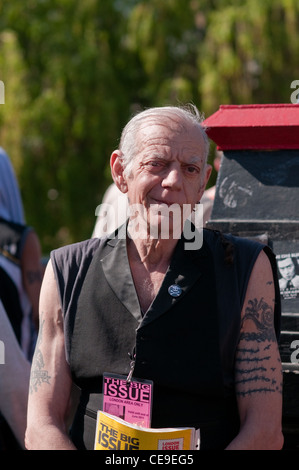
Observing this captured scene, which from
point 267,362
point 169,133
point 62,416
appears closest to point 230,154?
point 169,133

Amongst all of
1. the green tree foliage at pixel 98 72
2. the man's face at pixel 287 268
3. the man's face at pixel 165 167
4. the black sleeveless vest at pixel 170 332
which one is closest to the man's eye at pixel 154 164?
the man's face at pixel 165 167

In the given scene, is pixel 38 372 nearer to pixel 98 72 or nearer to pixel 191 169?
pixel 191 169

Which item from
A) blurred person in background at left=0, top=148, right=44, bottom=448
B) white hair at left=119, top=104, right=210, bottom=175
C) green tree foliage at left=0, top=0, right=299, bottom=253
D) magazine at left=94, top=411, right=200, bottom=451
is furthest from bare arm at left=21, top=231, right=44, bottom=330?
green tree foliage at left=0, top=0, right=299, bottom=253

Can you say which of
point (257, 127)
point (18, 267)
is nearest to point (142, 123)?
point (257, 127)

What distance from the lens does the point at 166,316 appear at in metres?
2.20

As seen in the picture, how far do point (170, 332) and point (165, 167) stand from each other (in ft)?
1.70

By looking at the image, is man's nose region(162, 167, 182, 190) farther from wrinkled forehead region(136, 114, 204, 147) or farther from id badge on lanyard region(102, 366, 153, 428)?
id badge on lanyard region(102, 366, 153, 428)

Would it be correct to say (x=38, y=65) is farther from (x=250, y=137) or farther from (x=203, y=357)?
(x=203, y=357)

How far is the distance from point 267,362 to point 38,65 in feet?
30.8

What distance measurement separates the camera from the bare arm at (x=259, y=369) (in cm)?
215

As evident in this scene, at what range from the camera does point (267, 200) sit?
106 inches

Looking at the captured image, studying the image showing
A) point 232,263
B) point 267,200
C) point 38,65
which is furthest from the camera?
point 38,65

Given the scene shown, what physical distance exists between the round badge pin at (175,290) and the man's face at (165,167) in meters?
0.22
